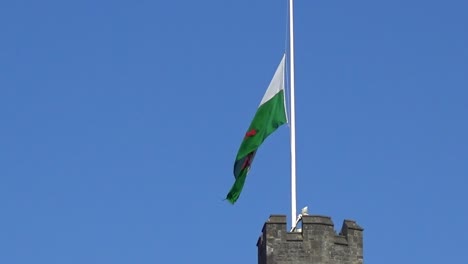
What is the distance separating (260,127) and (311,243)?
512 centimetres

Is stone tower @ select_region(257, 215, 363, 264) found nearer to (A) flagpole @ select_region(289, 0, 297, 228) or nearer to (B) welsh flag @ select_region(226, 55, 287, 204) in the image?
(A) flagpole @ select_region(289, 0, 297, 228)

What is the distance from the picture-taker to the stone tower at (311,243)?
44719 mm

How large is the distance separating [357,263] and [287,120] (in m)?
5.86

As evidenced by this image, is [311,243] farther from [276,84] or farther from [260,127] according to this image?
[276,84]

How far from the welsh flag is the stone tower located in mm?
2853

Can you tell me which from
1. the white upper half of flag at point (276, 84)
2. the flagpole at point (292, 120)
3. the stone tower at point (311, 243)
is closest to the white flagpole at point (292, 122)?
the flagpole at point (292, 120)

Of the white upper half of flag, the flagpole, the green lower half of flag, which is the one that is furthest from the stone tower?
the white upper half of flag

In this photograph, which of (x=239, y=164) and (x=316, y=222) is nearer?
(x=316, y=222)

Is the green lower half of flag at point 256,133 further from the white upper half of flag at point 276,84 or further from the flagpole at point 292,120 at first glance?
the flagpole at point 292,120

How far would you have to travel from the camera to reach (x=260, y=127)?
4831cm

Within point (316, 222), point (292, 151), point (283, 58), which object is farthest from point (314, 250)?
point (283, 58)

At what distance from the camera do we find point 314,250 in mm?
44812

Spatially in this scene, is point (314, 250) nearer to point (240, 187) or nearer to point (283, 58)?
point (240, 187)

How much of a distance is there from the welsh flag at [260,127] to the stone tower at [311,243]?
112 inches
